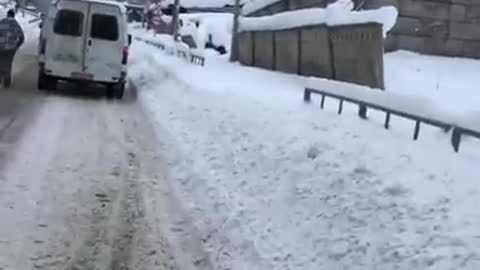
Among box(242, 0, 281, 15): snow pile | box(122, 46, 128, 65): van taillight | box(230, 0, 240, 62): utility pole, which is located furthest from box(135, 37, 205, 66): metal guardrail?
box(122, 46, 128, 65): van taillight

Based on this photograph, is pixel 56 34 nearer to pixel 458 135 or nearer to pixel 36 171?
pixel 36 171

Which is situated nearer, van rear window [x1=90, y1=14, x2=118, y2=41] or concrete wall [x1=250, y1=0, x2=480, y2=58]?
van rear window [x1=90, y1=14, x2=118, y2=41]

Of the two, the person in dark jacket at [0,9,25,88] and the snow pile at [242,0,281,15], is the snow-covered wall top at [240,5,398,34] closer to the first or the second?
the snow pile at [242,0,281,15]

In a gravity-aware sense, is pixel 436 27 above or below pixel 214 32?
above

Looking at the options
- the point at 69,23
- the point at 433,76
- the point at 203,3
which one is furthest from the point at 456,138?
the point at 203,3

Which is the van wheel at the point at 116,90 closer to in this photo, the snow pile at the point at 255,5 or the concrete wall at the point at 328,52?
the concrete wall at the point at 328,52

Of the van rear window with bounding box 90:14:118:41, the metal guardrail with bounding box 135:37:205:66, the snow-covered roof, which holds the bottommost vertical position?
the metal guardrail with bounding box 135:37:205:66

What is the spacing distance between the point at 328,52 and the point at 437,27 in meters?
6.24

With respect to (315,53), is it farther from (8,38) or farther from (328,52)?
(8,38)

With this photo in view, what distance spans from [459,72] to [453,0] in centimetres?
299

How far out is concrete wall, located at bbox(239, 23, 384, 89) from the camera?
17.7 meters

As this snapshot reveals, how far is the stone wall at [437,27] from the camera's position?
961 inches

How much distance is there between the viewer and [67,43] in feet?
60.2

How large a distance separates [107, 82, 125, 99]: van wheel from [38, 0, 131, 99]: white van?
0.14 metres
